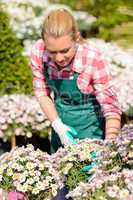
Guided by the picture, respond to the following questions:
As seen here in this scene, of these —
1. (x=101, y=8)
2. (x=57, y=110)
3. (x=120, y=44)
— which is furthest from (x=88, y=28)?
(x=57, y=110)

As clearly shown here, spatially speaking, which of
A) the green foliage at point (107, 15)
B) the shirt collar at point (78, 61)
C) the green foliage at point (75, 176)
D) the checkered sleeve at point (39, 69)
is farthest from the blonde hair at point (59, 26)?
the green foliage at point (107, 15)

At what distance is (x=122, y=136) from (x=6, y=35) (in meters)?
3.19

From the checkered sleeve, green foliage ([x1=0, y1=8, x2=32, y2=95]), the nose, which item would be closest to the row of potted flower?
the nose

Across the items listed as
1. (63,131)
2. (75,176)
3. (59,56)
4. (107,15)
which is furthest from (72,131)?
(107,15)

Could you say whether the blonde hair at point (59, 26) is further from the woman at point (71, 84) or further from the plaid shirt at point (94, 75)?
the plaid shirt at point (94, 75)

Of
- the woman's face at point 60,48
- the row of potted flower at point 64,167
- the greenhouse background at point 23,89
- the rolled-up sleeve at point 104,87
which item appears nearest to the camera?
the row of potted flower at point 64,167

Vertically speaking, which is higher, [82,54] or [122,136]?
[82,54]

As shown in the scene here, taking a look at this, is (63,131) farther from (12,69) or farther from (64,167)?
(12,69)

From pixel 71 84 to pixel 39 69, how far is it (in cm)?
24

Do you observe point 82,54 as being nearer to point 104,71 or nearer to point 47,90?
point 104,71

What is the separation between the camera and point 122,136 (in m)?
3.11

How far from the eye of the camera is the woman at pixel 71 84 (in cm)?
361

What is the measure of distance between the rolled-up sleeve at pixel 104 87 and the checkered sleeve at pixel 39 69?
1.28 feet

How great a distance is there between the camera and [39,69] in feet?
13.1
